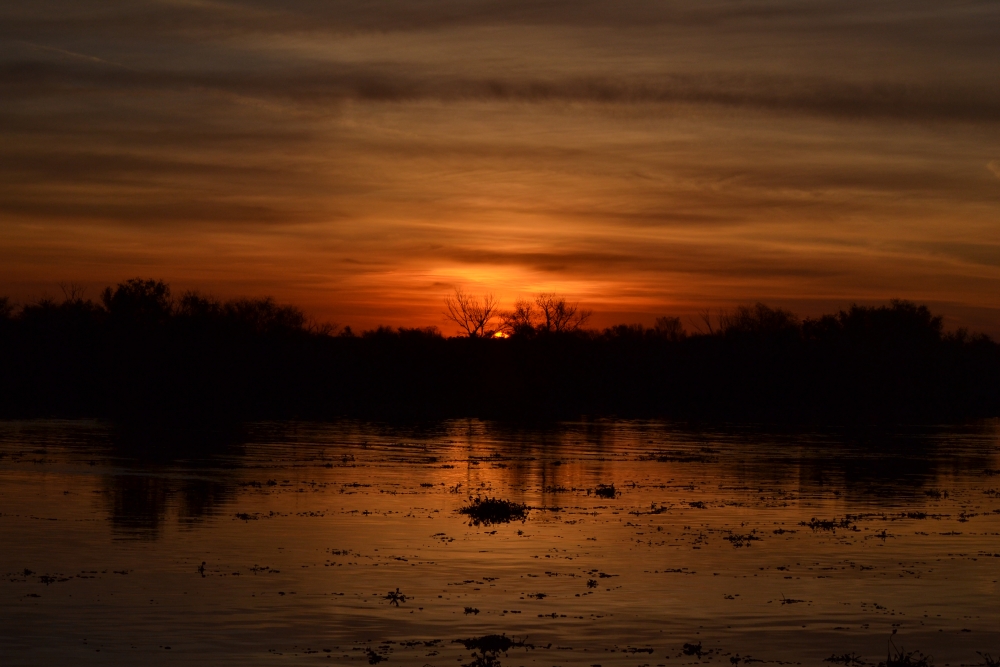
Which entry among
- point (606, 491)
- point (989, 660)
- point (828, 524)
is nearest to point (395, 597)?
point (989, 660)

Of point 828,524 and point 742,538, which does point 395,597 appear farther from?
point 828,524

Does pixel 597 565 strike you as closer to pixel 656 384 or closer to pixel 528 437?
pixel 528 437

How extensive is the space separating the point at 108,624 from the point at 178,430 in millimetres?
64881

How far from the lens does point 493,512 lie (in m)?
35.1

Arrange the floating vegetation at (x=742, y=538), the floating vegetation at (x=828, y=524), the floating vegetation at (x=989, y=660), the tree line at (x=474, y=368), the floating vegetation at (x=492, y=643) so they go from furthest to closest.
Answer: the tree line at (x=474, y=368) → the floating vegetation at (x=828, y=524) → the floating vegetation at (x=742, y=538) → the floating vegetation at (x=492, y=643) → the floating vegetation at (x=989, y=660)

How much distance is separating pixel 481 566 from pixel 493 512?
29.6 ft

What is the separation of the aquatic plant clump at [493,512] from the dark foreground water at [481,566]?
20.1 inches

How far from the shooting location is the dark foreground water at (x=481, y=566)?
62.0ft

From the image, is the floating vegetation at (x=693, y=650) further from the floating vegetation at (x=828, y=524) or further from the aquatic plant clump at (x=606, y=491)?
the aquatic plant clump at (x=606, y=491)

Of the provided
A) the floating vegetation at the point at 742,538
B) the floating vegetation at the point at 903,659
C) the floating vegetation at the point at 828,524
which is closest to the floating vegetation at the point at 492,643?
the floating vegetation at the point at 903,659

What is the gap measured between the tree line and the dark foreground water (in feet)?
210

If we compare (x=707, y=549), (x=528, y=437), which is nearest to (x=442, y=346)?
(x=528, y=437)

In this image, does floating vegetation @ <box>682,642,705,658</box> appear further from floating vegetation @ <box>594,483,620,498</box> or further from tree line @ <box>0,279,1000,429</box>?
tree line @ <box>0,279,1000,429</box>

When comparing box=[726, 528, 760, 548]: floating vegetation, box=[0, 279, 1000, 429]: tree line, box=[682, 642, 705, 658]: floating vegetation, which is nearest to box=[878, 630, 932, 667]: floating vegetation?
box=[682, 642, 705, 658]: floating vegetation
